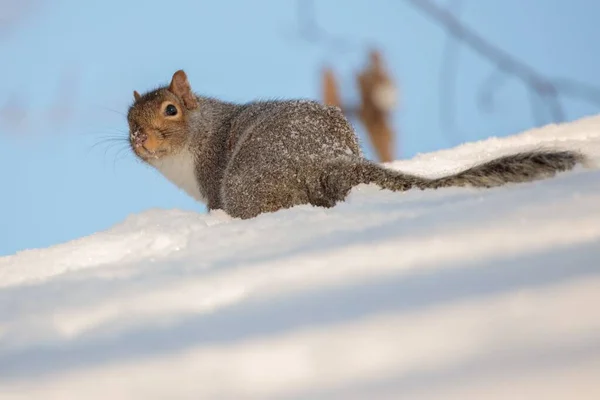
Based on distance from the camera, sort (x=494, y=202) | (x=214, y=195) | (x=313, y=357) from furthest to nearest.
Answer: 1. (x=214, y=195)
2. (x=494, y=202)
3. (x=313, y=357)

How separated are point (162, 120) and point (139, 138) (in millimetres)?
157

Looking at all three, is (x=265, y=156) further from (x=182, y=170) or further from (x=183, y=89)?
(x=183, y=89)

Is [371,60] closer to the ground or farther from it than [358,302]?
farther from it

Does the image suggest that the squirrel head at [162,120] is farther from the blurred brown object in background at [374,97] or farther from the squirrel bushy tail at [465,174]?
the blurred brown object in background at [374,97]

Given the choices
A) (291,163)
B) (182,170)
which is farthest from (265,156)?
(182,170)

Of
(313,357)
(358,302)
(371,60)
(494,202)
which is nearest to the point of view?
(313,357)

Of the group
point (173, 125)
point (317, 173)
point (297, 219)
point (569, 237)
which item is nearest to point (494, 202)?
point (569, 237)

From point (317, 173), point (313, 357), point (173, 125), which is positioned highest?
point (173, 125)

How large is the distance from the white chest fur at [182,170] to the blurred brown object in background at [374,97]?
3.10 meters

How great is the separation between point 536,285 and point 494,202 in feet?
1.28

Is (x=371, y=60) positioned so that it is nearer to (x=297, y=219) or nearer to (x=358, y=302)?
(x=297, y=219)

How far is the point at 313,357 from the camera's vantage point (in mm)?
1396

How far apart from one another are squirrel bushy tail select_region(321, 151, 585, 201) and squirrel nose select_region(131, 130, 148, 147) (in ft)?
4.94

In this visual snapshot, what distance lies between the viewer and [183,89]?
454 centimetres
